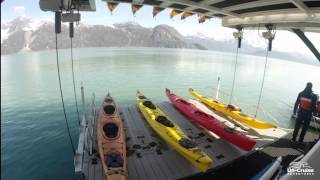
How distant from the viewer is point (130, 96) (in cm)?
2600

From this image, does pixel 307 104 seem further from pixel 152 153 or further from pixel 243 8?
pixel 152 153

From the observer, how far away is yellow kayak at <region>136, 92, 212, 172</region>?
8.48 meters

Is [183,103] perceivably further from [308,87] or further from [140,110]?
[308,87]

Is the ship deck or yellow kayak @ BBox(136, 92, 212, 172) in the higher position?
yellow kayak @ BBox(136, 92, 212, 172)

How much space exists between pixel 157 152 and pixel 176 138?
1003 mm

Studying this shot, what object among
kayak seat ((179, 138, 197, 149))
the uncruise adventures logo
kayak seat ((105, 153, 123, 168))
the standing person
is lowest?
kayak seat ((105, 153, 123, 168))

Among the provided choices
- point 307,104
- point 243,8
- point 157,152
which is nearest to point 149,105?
point 157,152

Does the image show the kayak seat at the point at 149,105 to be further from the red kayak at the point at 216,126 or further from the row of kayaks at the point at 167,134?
the red kayak at the point at 216,126

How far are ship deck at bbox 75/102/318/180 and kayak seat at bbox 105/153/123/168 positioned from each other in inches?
21.5

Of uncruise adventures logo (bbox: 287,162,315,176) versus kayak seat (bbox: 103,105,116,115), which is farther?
kayak seat (bbox: 103,105,116,115)

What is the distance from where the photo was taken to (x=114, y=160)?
8.23 m

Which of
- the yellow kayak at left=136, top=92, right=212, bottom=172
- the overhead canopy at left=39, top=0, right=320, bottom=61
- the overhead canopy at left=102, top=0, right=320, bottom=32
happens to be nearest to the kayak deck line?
the yellow kayak at left=136, top=92, right=212, bottom=172

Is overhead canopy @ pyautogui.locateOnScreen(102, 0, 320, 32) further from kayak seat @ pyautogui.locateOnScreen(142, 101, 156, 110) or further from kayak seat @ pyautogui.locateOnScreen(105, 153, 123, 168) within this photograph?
kayak seat @ pyautogui.locateOnScreen(105, 153, 123, 168)

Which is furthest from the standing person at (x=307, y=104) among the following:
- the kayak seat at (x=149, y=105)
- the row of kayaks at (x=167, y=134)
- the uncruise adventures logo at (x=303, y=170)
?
the uncruise adventures logo at (x=303, y=170)
